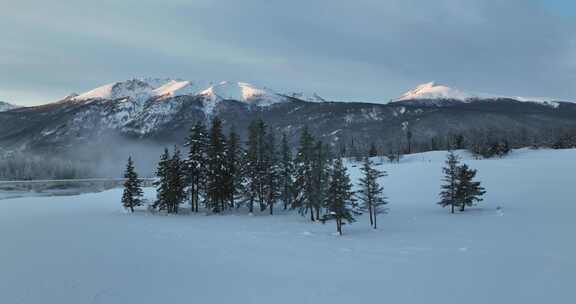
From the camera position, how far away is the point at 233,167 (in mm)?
44969

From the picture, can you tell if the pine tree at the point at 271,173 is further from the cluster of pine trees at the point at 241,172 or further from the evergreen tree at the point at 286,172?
the evergreen tree at the point at 286,172

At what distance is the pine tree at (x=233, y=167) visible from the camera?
142 feet

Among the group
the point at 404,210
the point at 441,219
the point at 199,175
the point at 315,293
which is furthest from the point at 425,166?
the point at 315,293

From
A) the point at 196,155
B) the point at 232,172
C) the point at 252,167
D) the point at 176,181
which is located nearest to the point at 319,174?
the point at 252,167

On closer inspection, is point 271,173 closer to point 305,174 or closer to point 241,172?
point 241,172

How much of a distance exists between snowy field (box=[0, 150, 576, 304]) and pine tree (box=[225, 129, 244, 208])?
1228 cm

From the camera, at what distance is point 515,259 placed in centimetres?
1759

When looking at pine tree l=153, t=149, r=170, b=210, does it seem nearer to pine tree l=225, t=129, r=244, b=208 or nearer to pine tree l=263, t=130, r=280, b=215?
pine tree l=225, t=129, r=244, b=208

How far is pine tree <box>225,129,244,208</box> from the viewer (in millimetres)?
43375

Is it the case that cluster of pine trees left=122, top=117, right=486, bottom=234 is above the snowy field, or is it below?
above

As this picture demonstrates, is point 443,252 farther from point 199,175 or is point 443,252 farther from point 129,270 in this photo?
point 199,175

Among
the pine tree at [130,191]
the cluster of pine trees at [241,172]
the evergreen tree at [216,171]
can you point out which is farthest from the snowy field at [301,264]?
the pine tree at [130,191]

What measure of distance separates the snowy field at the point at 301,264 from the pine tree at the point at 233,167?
12.3 m

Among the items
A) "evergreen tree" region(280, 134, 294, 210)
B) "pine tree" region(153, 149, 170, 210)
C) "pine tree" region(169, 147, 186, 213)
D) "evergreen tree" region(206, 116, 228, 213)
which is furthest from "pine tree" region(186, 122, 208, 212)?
"evergreen tree" region(280, 134, 294, 210)
